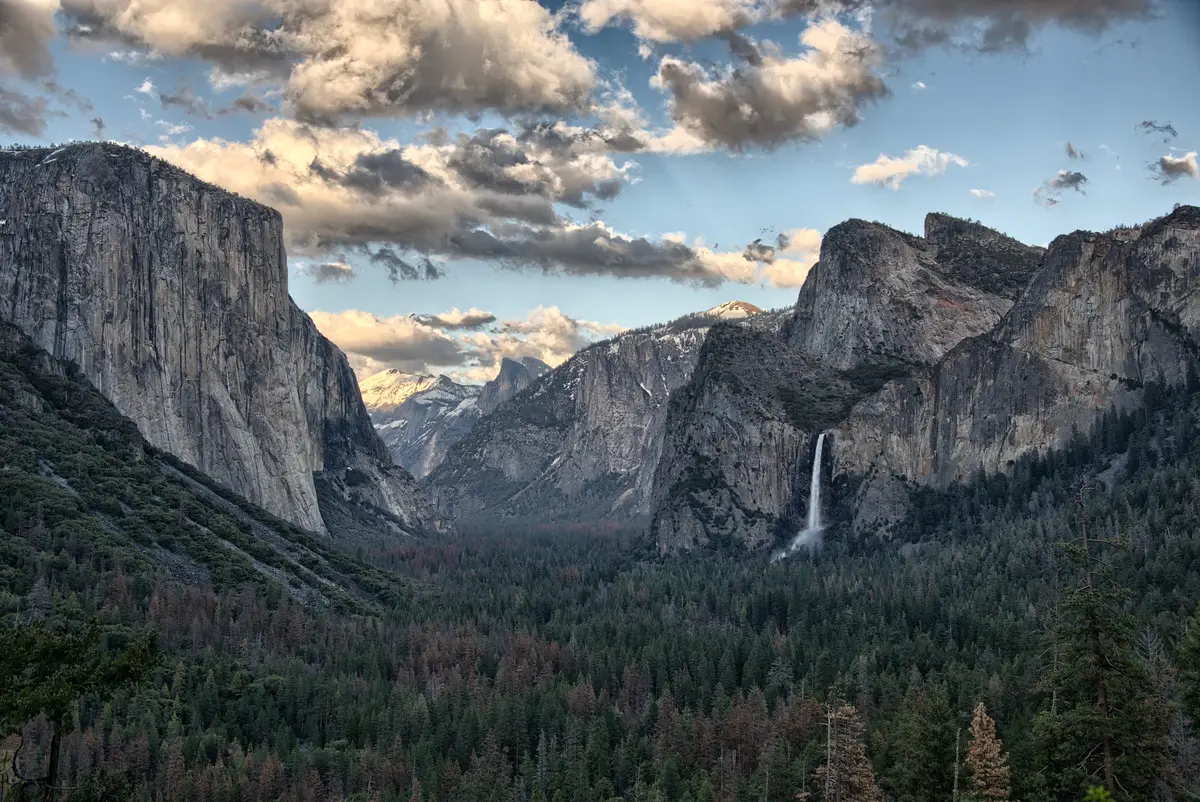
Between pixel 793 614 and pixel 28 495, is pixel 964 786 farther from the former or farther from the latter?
pixel 28 495

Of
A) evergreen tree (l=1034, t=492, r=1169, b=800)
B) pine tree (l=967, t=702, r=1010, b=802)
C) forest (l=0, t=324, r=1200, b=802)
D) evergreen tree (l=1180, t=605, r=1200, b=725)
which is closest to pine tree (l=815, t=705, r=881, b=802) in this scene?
forest (l=0, t=324, r=1200, b=802)

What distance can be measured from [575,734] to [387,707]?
27924 millimetres

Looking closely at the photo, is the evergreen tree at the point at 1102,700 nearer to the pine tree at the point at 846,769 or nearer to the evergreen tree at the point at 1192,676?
the evergreen tree at the point at 1192,676

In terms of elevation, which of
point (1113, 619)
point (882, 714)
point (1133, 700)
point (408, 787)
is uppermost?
point (1113, 619)

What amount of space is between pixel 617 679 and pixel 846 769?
75.0m

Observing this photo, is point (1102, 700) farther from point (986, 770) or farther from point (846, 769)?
point (846, 769)

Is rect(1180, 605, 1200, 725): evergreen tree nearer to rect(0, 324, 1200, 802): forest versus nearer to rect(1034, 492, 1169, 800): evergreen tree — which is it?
rect(0, 324, 1200, 802): forest

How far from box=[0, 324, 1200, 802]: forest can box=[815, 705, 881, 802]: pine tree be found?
0.22 m

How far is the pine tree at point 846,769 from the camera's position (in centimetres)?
7231

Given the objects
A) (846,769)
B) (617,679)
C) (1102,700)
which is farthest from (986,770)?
(617,679)

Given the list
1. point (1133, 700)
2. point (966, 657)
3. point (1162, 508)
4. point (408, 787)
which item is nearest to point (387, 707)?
point (408, 787)

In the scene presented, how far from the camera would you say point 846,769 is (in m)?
74.6

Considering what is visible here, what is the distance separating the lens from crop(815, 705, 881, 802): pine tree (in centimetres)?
7231

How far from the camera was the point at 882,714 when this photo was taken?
4181 inches
